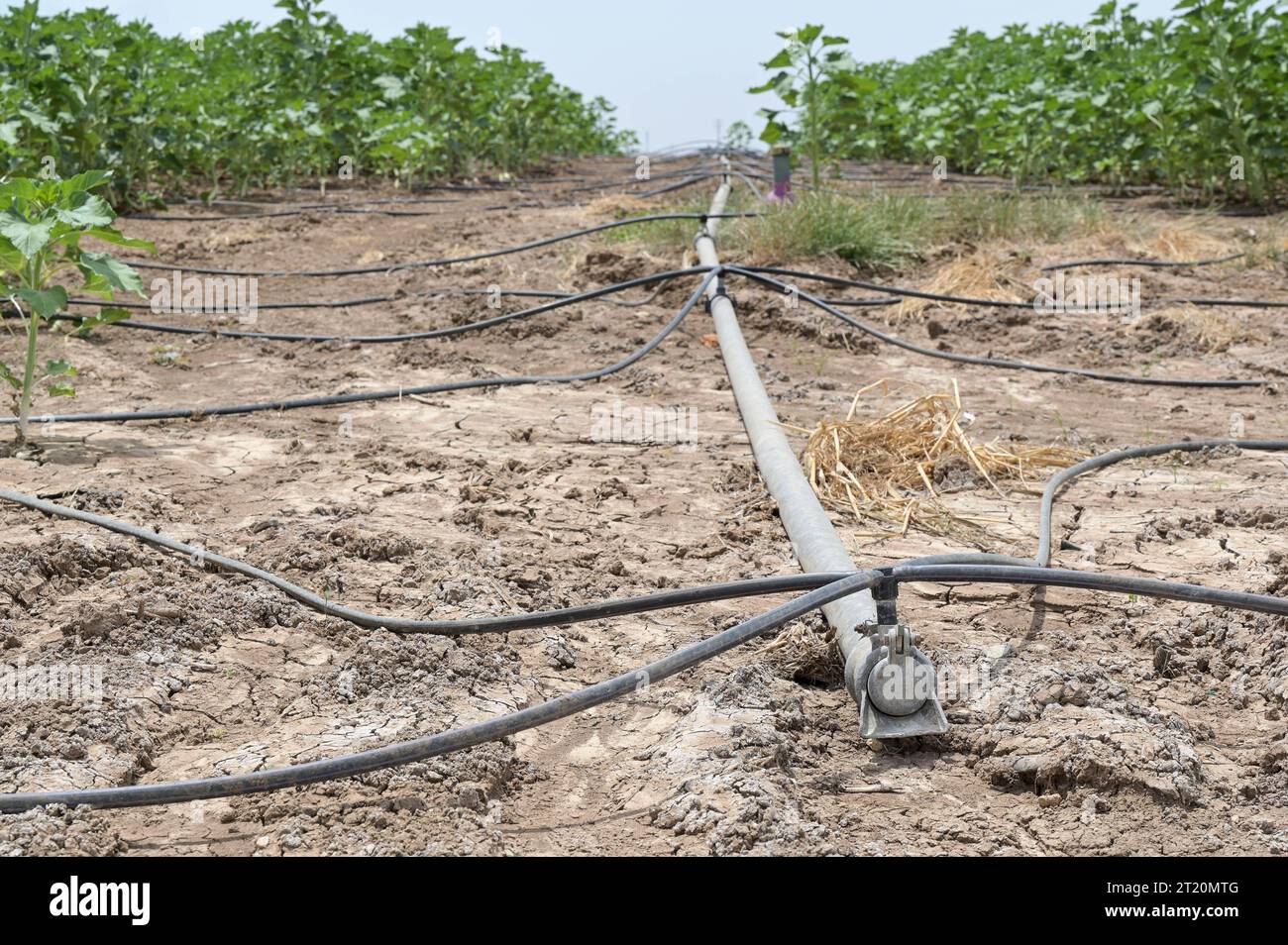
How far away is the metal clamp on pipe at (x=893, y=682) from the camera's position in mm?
2250

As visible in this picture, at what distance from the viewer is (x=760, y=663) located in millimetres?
2658

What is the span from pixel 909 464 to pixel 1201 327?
9.39 feet

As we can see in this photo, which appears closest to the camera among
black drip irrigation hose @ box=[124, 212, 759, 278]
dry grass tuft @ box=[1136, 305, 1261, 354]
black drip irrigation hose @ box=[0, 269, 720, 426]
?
black drip irrigation hose @ box=[0, 269, 720, 426]

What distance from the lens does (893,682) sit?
2266 mm

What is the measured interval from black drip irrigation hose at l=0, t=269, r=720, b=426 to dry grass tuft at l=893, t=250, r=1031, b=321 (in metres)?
1.47

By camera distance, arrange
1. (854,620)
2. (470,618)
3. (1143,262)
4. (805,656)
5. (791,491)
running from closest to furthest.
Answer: (854,620), (805,656), (470,618), (791,491), (1143,262)

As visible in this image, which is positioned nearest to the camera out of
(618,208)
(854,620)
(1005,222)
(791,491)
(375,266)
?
(854,620)

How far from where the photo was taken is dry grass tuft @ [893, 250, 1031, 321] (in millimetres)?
6402

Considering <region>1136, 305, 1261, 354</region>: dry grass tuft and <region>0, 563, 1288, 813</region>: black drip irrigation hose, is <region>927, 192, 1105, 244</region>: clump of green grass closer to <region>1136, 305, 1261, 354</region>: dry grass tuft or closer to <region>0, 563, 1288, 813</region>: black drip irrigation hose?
<region>1136, 305, 1261, 354</region>: dry grass tuft

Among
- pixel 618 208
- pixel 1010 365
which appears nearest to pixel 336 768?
pixel 1010 365

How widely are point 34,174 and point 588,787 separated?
7323 mm

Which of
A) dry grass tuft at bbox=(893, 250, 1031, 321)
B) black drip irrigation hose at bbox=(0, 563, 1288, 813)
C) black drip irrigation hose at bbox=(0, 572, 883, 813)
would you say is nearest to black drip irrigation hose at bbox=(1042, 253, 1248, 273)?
dry grass tuft at bbox=(893, 250, 1031, 321)

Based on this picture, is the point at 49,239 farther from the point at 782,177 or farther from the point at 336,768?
the point at 782,177
